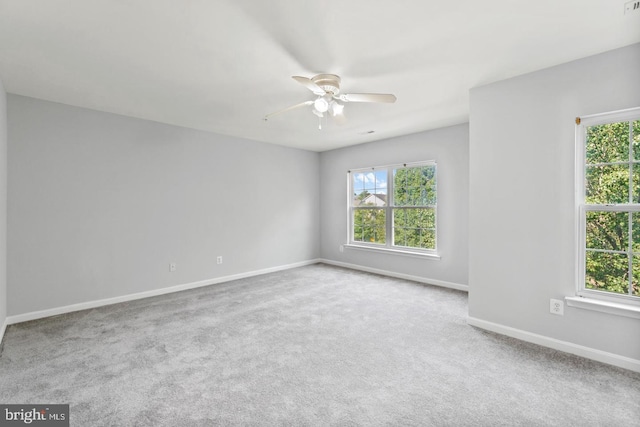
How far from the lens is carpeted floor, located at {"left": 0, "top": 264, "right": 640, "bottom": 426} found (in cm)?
177

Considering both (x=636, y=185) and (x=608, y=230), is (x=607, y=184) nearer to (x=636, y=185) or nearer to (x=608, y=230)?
Result: (x=636, y=185)

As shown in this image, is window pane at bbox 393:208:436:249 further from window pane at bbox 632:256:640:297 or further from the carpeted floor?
window pane at bbox 632:256:640:297

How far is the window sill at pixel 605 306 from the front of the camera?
7.26 ft

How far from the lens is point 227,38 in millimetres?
2154

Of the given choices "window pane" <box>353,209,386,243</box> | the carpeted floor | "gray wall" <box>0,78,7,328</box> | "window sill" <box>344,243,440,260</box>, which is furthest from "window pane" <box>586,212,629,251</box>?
"gray wall" <box>0,78,7,328</box>

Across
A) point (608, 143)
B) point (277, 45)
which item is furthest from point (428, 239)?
point (277, 45)

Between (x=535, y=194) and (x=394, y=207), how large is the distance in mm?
2711

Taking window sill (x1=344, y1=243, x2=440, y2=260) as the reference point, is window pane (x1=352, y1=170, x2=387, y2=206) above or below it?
above

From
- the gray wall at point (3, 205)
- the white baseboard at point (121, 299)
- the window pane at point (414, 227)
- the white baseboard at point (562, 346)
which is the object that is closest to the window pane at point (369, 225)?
the window pane at point (414, 227)

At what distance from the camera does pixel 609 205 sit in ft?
7.88

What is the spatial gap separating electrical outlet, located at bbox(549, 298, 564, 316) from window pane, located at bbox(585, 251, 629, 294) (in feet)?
0.82

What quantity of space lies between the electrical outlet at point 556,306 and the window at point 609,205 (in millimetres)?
168

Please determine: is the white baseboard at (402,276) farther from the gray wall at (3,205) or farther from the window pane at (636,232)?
the gray wall at (3,205)

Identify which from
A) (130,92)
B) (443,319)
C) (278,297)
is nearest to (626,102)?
(443,319)
